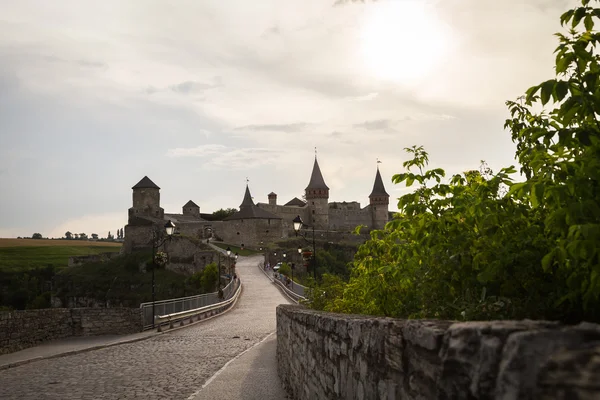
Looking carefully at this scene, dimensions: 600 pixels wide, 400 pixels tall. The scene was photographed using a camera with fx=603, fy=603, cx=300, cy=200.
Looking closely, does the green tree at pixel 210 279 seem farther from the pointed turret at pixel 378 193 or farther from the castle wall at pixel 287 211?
the pointed turret at pixel 378 193

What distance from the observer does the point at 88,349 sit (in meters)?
17.9

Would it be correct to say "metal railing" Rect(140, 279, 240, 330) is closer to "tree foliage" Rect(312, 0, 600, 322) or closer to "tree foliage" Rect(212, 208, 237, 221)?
"tree foliage" Rect(312, 0, 600, 322)

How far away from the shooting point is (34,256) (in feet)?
381

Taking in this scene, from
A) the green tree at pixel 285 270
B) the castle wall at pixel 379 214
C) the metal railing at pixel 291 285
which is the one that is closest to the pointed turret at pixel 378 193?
the castle wall at pixel 379 214

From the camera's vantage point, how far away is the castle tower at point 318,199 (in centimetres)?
12262

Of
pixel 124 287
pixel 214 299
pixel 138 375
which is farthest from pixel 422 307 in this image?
pixel 124 287

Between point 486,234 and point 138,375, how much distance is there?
31.9 feet

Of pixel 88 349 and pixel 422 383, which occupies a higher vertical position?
pixel 422 383

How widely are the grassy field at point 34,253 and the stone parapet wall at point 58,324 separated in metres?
85.9

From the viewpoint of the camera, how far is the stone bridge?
204cm

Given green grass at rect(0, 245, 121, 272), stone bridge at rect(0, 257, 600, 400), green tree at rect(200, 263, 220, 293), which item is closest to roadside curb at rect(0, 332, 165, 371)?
stone bridge at rect(0, 257, 600, 400)

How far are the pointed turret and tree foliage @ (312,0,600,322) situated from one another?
390 ft

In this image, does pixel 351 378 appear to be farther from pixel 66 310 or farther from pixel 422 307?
pixel 66 310

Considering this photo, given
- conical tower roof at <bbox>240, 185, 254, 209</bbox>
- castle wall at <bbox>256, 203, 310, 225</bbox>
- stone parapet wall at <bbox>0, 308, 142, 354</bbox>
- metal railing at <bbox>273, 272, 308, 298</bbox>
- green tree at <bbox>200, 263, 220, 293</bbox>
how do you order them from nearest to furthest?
stone parapet wall at <bbox>0, 308, 142, 354</bbox>
metal railing at <bbox>273, 272, 308, 298</bbox>
green tree at <bbox>200, 263, 220, 293</bbox>
conical tower roof at <bbox>240, 185, 254, 209</bbox>
castle wall at <bbox>256, 203, 310, 225</bbox>
